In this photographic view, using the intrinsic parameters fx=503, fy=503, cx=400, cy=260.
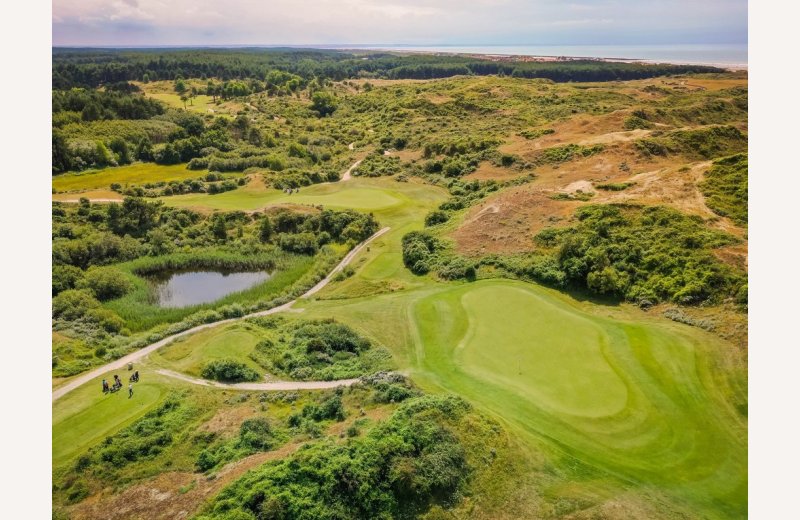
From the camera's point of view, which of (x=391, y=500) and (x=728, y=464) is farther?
(x=728, y=464)

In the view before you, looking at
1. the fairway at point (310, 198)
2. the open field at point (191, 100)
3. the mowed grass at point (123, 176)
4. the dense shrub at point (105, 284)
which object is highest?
the open field at point (191, 100)

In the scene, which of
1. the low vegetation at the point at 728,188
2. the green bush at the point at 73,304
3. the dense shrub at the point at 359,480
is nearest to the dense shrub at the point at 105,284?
the green bush at the point at 73,304

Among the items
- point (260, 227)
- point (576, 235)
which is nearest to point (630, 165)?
point (576, 235)

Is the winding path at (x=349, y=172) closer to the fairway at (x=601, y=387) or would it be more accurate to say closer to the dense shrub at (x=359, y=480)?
the fairway at (x=601, y=387)

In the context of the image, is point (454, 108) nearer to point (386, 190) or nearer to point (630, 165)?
point (386, 190)

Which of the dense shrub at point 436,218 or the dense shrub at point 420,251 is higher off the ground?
the dense shrub at point 436,218

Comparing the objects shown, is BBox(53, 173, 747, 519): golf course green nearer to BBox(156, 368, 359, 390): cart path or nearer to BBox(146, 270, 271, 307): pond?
BBox(156, 368, 359, 390): cart path

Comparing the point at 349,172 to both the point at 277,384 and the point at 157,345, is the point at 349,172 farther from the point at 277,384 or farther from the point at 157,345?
the point at 277,384
